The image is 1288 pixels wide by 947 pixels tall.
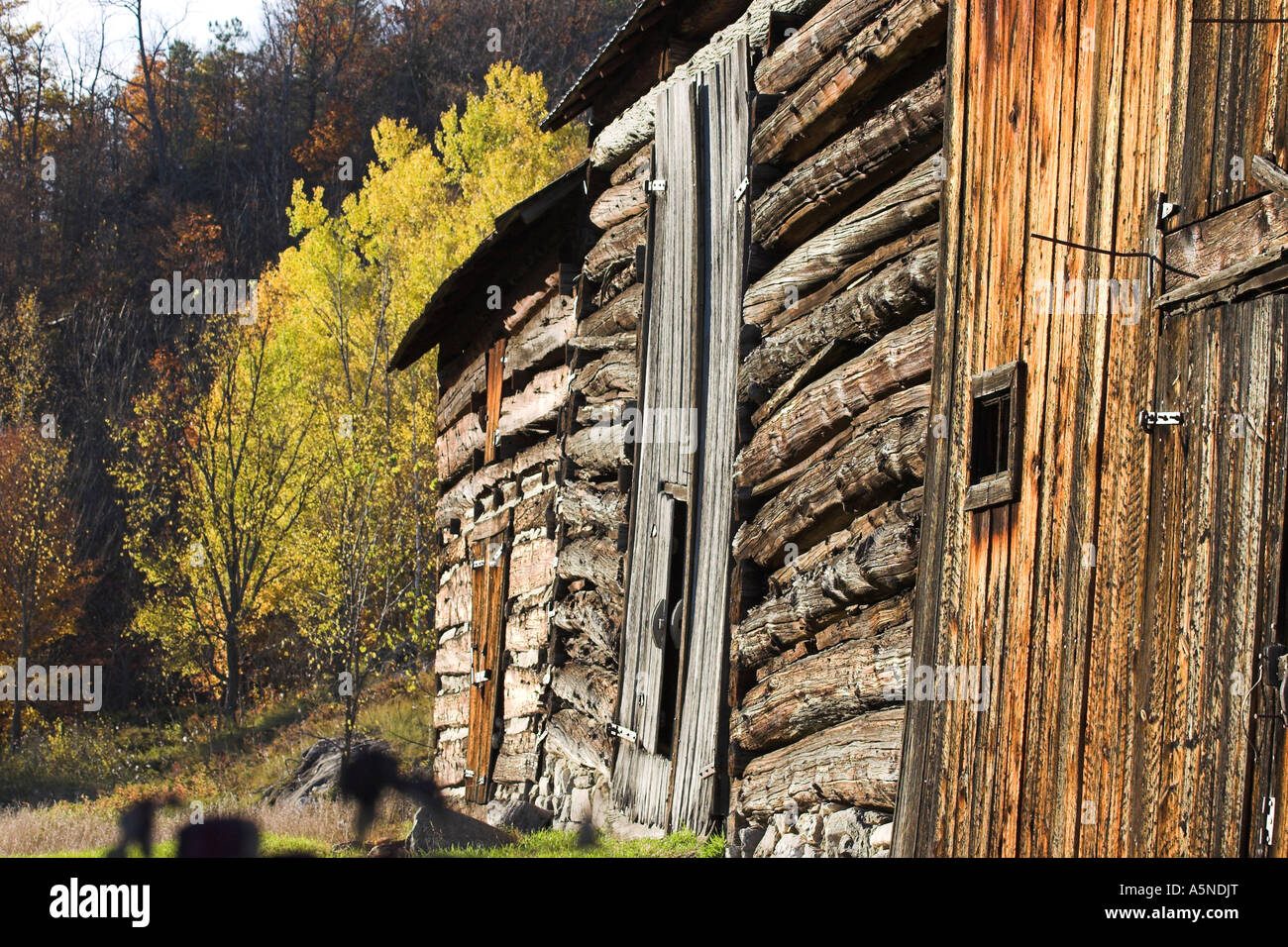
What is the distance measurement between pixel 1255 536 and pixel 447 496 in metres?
11.2

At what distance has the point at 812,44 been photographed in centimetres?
670

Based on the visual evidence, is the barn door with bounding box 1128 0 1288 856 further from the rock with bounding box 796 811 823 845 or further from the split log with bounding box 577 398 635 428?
the split log with bounding box 577 398 635 428

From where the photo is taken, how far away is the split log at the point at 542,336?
34.6 feet

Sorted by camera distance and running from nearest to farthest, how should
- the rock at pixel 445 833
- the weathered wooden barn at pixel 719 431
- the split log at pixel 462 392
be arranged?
the weathered wooden barn at pixel 719 431, the rock at pixel 445 833, the split log at pixel 462 392

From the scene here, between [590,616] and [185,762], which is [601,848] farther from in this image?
[185,762]

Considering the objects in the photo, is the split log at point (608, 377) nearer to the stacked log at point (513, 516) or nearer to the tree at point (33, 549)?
the stacked log at point (513, 516)

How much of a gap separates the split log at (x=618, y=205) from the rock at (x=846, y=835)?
4.80m

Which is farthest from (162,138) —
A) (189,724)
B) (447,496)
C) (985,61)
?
(985,61)

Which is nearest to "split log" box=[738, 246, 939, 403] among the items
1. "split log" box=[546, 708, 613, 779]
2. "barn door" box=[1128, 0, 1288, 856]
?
"barn door" box=[1128, 0, 1288, 856]

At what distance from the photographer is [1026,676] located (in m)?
4.55

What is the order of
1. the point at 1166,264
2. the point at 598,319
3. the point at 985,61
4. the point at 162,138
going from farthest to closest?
1. the point at 162,138
2. the point at 598,319
3. the point at 985,61
4. the point at 1166,264

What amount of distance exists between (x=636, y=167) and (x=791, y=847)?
523 centimetres

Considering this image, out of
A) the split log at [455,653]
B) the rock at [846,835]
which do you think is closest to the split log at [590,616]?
the split log at [455,653]
